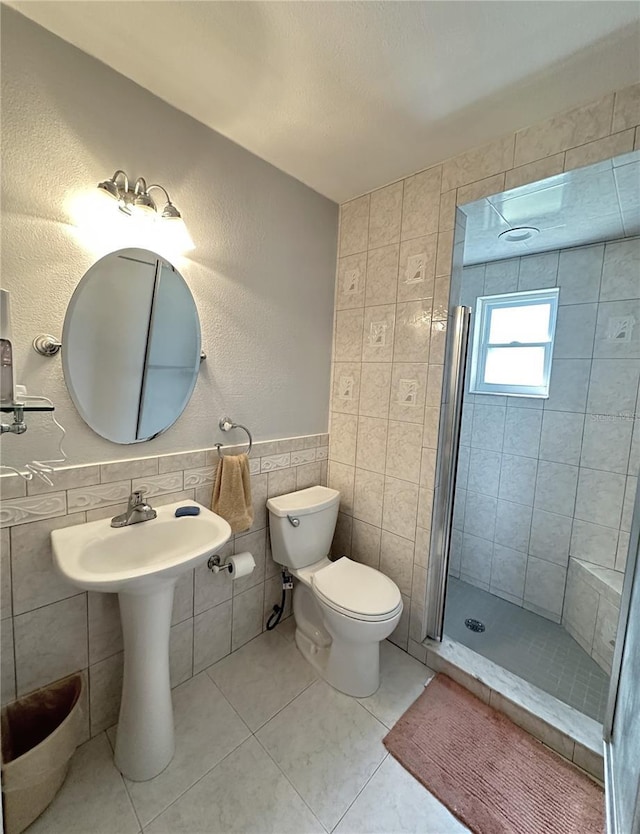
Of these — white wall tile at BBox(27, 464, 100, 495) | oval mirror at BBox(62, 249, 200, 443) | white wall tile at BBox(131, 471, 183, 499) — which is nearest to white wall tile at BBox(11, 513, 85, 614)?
white wall tile at BBox(27, 464, 100, 495)

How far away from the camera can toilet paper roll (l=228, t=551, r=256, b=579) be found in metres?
1.54

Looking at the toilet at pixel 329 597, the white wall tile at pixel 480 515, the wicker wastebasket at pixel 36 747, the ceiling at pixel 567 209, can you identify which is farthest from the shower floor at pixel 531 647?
the ceiling at pixel 567 209

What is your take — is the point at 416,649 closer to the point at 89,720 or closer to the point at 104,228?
the point at 89,720

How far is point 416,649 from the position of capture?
178 cm

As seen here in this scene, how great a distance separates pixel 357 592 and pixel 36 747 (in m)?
1.16

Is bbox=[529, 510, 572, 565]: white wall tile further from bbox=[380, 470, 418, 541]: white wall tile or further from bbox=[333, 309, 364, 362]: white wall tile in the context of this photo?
bbox=[333, 309, 364, 362]: white wall tile

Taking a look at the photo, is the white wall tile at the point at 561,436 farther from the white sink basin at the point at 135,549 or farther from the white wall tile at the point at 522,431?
the white sink basin at the point at 135,549

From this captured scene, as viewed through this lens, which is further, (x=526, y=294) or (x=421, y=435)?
(x=526, y=294)

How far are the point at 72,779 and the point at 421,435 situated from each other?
1.85 metres

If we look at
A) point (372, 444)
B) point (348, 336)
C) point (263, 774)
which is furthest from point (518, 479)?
point (263, 774)

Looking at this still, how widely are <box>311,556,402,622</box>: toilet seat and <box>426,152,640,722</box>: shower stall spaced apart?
32 cm

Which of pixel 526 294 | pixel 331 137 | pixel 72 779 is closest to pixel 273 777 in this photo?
pixel 72 779

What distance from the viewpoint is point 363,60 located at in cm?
110

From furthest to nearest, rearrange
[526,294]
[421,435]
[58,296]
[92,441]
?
1. [526,294]
2. [421,435]
3. [92,441]
4. [58,296]
